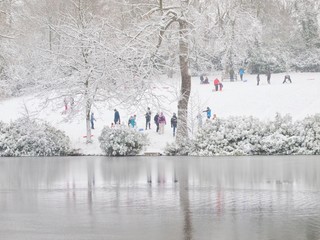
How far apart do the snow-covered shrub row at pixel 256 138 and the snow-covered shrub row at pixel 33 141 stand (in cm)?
698

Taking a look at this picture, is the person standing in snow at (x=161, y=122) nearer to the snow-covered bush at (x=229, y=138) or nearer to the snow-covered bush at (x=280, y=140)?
the snow-covered bush at (x=229, y=138)

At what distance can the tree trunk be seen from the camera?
105 ft

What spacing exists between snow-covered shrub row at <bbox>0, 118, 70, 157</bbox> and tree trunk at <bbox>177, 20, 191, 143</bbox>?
20.3ft

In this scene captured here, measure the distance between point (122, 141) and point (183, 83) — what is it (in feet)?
16.3

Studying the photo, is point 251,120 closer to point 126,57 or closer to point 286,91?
point 126,57

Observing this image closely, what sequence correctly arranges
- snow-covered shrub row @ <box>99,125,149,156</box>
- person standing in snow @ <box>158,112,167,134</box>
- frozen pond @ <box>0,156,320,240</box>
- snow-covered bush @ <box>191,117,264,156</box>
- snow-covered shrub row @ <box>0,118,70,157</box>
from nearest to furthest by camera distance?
1. frozen pond @ <box>0,156,320,240</box>
2. snow-covered bush @ <box>191,117,264,156</box>
3. snow-covered shrub row @ <box>99,125,149,156</box>
4. snow-covered shrub row @ <box>0,118,70,157</box>
5. person standing in snow @ <box>158,112,167,134</box>

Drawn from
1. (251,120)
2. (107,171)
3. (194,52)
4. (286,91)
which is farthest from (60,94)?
(286,91)

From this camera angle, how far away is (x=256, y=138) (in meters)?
30.1

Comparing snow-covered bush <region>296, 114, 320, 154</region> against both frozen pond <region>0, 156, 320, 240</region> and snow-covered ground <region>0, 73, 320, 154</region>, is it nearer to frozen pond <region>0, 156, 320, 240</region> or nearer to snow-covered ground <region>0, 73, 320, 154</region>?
frozen pond <region>0, 156, 320, 240</region>

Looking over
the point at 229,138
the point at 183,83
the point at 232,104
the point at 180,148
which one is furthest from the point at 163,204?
the point at 232,104

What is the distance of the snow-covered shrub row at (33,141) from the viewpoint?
33241mm


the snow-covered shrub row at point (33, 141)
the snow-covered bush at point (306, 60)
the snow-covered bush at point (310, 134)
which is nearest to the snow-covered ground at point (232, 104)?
the snow-covered shrub row at point (33, 141)

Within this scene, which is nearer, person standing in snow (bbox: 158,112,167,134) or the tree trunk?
the tree trunk

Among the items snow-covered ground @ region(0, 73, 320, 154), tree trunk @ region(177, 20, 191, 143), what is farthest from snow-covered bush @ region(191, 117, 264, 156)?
snow-covered ground @ region(0, 73, 320, 154)
